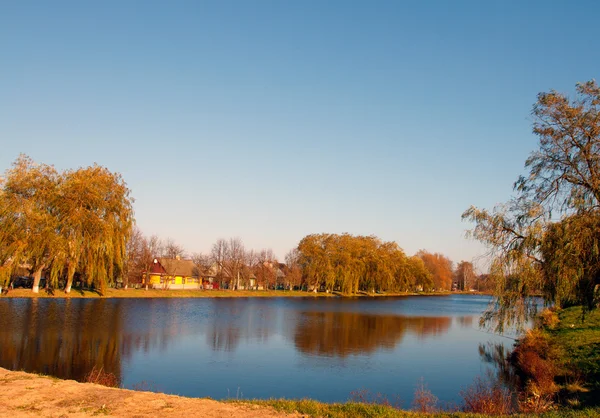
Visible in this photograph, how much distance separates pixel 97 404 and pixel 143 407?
0.90 meters

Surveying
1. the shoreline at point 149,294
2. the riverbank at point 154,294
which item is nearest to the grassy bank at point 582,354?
the shoreline at point 149,294

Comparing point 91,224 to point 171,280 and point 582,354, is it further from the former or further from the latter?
point 582,354

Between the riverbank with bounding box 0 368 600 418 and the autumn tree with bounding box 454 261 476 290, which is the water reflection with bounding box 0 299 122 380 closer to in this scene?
the riverbank with bounding box 0 368 600 418

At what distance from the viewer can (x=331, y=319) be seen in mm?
36500

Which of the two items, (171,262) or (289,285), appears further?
(289,285)

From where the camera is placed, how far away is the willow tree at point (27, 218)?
3525cm

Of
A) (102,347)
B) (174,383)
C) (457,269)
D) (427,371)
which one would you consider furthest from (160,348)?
(457,269)

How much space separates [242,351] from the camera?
21062 millimetres

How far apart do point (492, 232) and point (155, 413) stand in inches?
593

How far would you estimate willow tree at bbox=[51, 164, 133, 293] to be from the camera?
1484 inches

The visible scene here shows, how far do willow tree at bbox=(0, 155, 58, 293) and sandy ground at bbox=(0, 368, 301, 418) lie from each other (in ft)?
94.8

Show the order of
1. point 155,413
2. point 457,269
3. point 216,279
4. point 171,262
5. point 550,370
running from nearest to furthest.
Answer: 1. point 155,413
2. point 550,370
3. point 171,262
4. point 216,279
5. point 457,269

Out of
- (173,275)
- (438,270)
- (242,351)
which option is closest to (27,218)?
(242,351)

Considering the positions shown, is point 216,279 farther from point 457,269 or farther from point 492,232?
point 457,269
